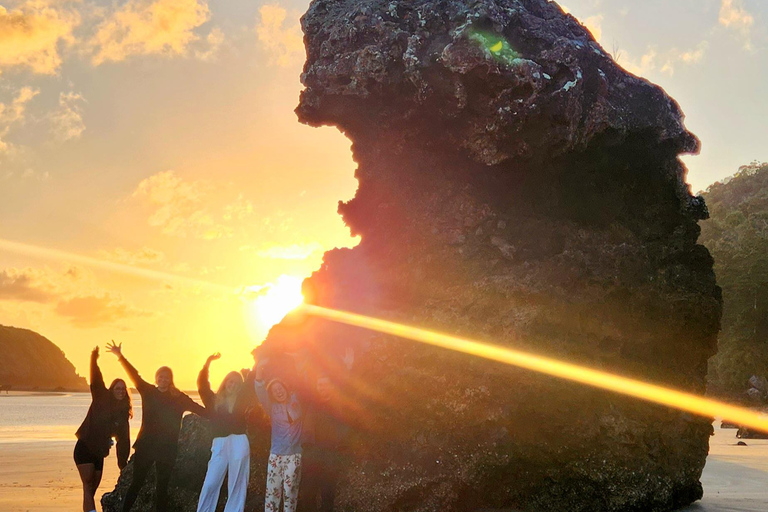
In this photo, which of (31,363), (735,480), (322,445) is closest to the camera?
(322,445)

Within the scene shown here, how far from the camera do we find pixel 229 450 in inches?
301

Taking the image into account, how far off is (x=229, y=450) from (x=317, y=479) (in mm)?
1182

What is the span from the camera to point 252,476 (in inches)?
337

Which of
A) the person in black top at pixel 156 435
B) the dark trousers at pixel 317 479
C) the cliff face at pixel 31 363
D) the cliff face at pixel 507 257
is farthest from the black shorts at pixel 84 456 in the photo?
the cliff face at pixel 31 363

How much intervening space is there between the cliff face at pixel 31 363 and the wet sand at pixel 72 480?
13551 cm

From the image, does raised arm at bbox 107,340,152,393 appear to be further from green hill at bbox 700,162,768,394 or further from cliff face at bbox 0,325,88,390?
cliff face at bbox 0,325,88,390

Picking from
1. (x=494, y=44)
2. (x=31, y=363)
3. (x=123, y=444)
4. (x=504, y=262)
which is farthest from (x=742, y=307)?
(x=31, y=363)

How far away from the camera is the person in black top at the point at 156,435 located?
316 inches

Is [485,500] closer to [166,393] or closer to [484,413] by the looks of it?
[484,413]

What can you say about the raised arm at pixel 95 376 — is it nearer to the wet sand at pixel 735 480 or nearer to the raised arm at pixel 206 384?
the raised arm at pixel 206 384

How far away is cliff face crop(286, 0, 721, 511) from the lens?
26.0ft

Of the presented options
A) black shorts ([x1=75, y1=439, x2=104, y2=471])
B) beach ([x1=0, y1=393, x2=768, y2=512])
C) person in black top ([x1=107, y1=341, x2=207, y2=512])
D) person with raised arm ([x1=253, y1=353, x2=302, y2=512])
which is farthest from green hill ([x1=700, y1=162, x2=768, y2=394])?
black shorts ([x1=75, y1=439, x2=104, y2=471])

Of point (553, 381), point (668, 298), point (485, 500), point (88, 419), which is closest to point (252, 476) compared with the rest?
point (88, 419)

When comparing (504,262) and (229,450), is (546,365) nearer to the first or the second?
(504,262)
